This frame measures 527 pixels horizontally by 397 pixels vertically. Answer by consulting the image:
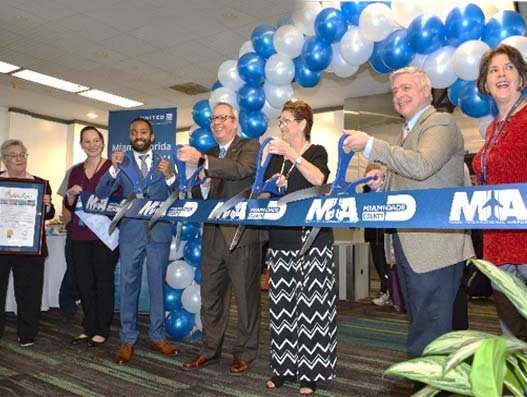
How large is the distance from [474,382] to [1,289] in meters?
3.42

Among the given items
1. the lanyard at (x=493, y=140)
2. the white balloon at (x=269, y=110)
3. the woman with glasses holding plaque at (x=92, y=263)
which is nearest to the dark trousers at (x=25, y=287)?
the woman with glasses holding plaque at (x=92, y=263)

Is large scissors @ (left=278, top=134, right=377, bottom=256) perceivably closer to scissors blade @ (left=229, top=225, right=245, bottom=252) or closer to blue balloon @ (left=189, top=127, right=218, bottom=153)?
scissors blade @ (left=229, top=225, right=245, bottom=252)

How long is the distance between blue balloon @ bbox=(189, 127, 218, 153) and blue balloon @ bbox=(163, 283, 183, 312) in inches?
40.0

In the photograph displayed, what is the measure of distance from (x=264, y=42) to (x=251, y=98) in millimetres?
413

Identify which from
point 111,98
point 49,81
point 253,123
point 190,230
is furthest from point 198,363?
point 111,98

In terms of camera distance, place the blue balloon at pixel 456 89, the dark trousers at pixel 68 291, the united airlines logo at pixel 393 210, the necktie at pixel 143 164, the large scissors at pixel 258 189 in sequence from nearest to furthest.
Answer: the united airlines logo at pixel 393 210, the large scissors at pixel 258 189, the blue balloon at pixel 456 89, the necktie at pixel 143 164, the dark trousers at pixel 68 291

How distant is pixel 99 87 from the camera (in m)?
8.81

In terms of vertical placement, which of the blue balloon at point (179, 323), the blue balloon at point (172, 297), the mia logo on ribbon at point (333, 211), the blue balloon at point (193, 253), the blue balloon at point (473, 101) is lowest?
the blue balloon at point (179, 323)

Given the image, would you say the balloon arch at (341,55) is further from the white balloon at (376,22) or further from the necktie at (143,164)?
the necktie at (143,164)

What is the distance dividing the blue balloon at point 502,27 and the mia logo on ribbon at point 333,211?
1624 mm

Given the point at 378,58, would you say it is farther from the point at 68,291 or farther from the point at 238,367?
the point at 68,291

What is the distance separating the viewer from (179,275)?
3396 millimetres

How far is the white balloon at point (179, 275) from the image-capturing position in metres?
3.40

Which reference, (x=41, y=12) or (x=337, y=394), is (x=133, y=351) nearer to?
(x=337, y=394)
